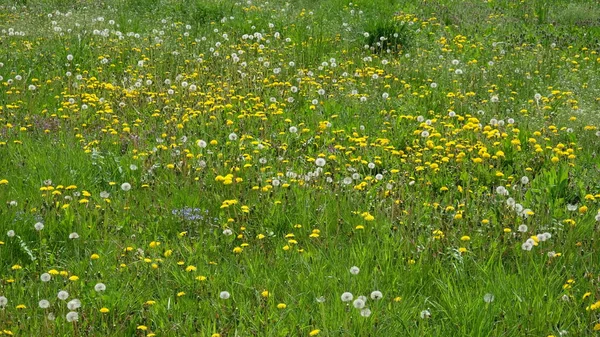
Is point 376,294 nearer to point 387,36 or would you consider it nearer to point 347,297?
Result: point 347,297

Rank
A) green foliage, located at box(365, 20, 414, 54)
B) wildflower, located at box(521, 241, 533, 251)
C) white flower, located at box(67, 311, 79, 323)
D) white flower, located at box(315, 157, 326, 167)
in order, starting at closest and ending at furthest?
white flower, located at box(67, 311, 79, 323)
wildflower, located at box(521, 241, 533, 251)
white flower, located at box(315, 157, 326, 167)
green foliage, located at box(365, 20, 414, 54)

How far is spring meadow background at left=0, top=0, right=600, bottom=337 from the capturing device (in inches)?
155

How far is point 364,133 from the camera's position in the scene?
6.81 m

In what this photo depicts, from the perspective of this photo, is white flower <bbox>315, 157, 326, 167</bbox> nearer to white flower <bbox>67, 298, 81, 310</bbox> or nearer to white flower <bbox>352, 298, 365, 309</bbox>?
white flower <bbox>352, 298, 365, 309</bbox>

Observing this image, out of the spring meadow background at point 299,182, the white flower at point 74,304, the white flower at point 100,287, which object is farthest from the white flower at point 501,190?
the white flower at point 74,304

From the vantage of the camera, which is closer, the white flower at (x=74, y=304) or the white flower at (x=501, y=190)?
the white flower at (x=74, y=304)

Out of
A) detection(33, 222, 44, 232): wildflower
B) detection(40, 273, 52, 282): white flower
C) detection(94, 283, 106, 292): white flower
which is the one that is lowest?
detection(33, 222, 44, 232): wildflower

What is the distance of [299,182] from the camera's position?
5512 millimetres

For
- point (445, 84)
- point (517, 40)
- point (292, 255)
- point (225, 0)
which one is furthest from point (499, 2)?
point (292, 255)

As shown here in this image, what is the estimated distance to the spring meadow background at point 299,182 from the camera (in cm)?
393

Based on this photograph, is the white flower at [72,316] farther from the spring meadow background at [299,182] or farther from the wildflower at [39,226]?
the wildflower at [39,226]

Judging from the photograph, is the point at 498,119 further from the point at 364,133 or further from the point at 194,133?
the point at 194,133

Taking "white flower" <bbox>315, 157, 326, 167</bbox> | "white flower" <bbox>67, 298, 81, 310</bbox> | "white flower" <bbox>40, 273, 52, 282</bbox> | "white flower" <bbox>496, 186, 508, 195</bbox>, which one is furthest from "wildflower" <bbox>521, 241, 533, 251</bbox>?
"white flower" <bbox>40, 273, 52, 282</bbox>

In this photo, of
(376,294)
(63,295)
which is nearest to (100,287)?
(63,295)
